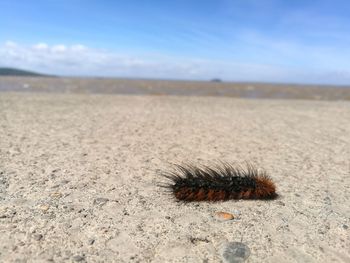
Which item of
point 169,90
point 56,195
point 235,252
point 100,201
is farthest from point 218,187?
point 169,90

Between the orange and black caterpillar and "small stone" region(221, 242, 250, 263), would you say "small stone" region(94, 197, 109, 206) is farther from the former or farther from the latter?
"small stone" region(221, 242, 250, 263)

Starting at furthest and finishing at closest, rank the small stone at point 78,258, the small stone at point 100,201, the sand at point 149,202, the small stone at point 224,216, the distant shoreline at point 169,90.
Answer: the distant shoreline at point 169,90
the small stone at point 100,201
the small stone at point 224,216
the sand at point 149,202
the small stone at point 78,258

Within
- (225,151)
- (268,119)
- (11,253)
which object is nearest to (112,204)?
(11,253)

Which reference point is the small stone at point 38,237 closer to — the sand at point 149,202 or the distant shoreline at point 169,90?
the sand at point 149,202

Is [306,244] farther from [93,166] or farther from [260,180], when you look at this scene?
[93,166]

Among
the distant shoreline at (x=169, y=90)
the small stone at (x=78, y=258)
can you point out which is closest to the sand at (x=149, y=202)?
the small stone at (x=78, y=258)

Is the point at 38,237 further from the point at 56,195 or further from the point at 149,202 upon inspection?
the point at 149,202
